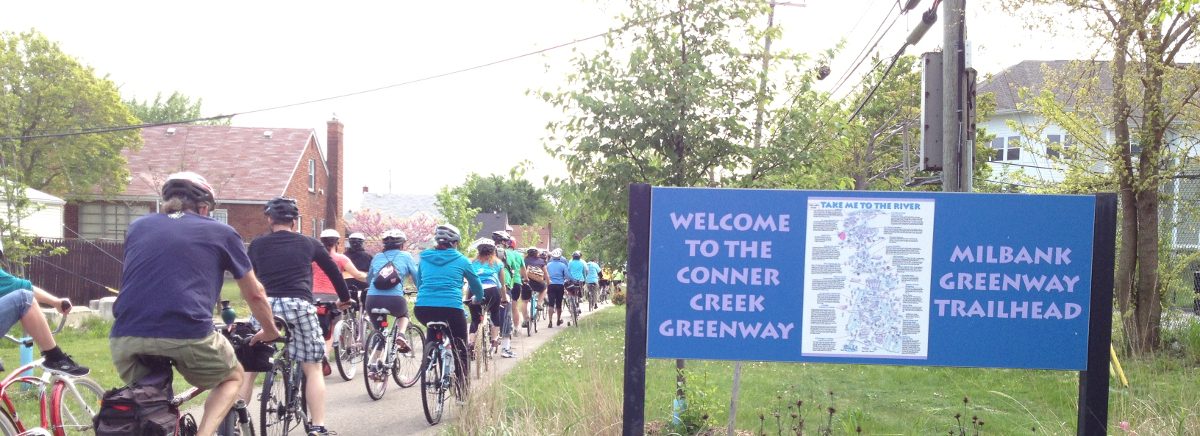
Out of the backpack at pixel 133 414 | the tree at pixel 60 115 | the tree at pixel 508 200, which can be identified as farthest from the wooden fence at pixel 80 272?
the tree at pixel 508 200

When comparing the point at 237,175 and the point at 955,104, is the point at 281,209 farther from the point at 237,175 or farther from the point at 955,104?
the point at 237,175

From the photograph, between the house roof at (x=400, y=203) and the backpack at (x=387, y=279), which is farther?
the house roof at (x=400, y=203)

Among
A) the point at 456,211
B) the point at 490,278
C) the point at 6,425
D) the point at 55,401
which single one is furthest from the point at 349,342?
the point at 456,211

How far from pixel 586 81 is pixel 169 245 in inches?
178

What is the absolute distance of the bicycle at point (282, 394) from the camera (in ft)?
20.7

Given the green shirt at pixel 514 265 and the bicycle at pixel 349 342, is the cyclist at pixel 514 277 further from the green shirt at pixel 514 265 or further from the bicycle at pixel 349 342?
the bicycle at pixel 349 342

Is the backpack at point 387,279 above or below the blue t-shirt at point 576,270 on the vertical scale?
above

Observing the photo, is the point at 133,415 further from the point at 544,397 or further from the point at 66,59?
the point at 66,59

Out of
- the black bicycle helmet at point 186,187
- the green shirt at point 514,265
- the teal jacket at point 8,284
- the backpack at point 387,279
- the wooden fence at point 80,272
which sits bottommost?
the wooden fence at point 80,272

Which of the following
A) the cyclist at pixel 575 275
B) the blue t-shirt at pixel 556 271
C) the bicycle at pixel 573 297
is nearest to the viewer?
the blue t-shirt at pixel 556 271

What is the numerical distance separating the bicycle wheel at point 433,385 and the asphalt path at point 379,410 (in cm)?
10

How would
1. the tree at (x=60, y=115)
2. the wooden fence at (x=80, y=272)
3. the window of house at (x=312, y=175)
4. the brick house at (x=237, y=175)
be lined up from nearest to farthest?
1. the wooden fence at (x=80, y=272)
2. the tree at (x=60, y=115)
3. the brick house at (x=237, y=175)
4. the window of house at (x=312, y=175)

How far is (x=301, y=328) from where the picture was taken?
6469 mm

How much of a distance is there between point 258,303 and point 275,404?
186 cm
